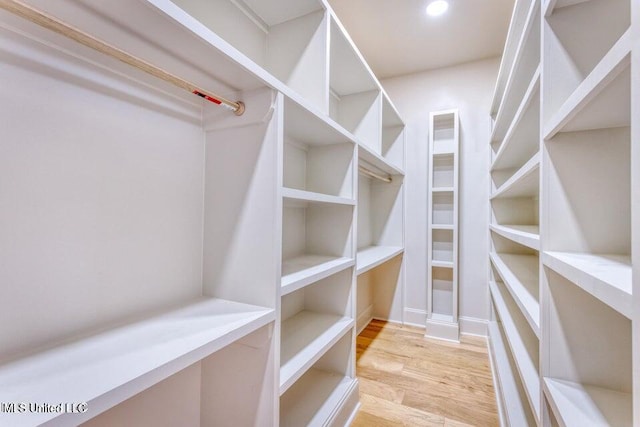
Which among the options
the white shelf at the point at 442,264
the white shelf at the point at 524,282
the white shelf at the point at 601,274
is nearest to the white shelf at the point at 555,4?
the white shelf at the point at 601,274

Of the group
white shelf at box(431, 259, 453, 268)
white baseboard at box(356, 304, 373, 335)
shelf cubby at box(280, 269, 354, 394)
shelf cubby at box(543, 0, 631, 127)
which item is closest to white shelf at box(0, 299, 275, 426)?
shelf cubby at box(280, 269, 354, 394)

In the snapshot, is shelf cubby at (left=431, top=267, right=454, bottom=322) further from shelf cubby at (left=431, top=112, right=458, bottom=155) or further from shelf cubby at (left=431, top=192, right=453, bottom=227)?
shelf cubby at (left=431, top=112, right=458, bottom=155)

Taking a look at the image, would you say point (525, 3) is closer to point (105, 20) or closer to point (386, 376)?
point (105, 20)

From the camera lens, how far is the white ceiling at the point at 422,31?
1.93 metres

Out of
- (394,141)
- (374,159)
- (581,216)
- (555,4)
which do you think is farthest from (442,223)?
(555,4)

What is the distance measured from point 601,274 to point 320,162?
1.37m

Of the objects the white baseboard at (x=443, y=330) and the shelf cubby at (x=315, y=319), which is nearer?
the shelf cubby at (x=315, y=319)

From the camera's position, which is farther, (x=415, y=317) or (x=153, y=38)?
(x=415, y=317)

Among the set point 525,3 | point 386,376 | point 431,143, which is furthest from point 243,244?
point 431,143

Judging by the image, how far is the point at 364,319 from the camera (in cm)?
286

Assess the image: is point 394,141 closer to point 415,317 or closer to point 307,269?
point 415,317

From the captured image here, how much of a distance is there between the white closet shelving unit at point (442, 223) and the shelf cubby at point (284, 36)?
1.74 metres

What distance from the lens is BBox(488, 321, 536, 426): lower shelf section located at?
1.35 meters

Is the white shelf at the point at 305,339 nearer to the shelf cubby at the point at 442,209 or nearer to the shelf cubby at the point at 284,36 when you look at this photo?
the shelf cubby at the point at 284,36
